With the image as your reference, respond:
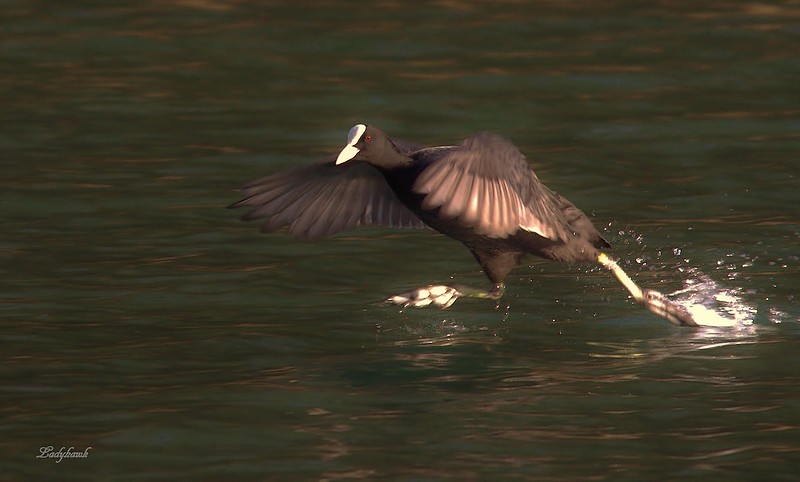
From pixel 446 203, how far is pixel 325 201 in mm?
1803

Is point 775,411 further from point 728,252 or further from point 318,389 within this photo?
point 728,252

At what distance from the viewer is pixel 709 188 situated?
1313cm

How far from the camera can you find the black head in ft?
31.8

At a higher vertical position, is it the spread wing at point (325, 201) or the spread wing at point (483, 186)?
the spread wing at point (483, 186)

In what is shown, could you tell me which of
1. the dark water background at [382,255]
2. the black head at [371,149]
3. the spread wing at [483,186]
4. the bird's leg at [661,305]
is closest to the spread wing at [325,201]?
the dark water background at [382,255]

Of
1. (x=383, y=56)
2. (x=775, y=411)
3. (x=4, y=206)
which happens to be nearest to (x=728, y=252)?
(x=775, y=411)

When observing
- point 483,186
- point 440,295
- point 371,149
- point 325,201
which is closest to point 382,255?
point 325,201

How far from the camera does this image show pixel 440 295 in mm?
10086

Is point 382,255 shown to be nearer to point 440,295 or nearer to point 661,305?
point 440,295

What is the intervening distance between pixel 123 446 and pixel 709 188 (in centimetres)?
637

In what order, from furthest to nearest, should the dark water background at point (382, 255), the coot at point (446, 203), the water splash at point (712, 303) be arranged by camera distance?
the water splash at point (712, 303) → the coot at point (446, 203) → the dark water background at point (382, 255)

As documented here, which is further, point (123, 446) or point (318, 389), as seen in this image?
point (318, 389)

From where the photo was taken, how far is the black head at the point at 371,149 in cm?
970

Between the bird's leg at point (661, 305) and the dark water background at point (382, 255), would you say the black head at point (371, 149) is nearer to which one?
the dark water background at point (382, 255)
